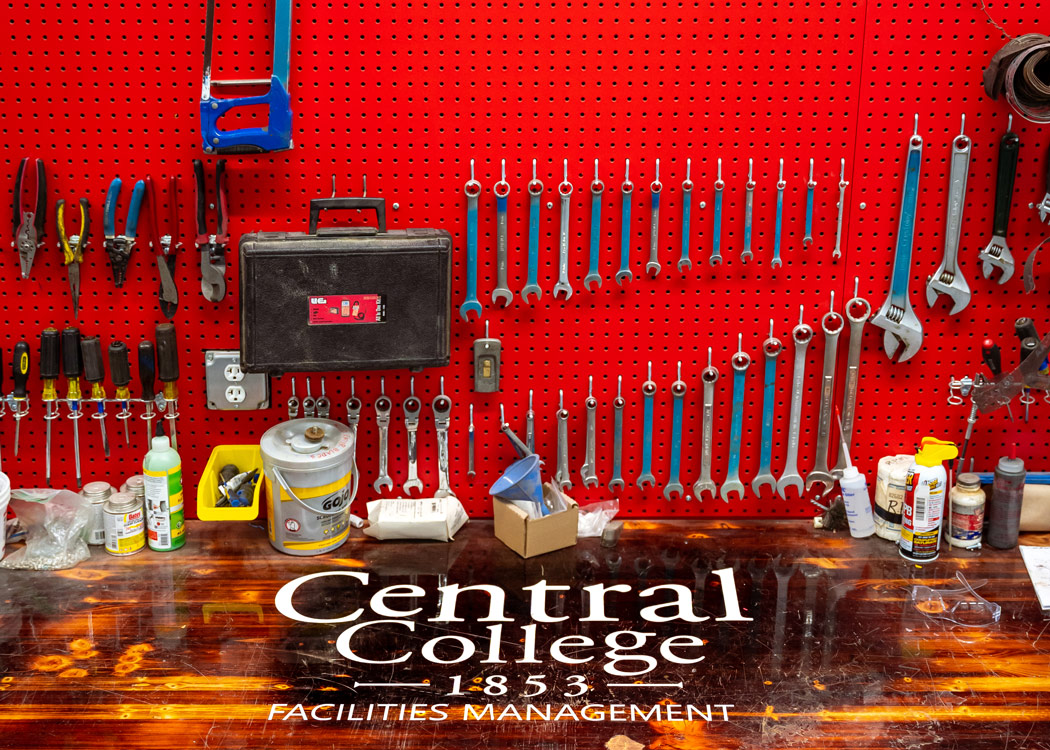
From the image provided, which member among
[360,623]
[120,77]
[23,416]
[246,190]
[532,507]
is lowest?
[360,623]

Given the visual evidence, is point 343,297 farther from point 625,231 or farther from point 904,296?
point 904,296

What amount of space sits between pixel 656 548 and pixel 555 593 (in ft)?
1.05

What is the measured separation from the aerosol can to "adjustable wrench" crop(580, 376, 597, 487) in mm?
719

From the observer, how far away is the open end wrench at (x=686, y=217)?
2441 millimetres

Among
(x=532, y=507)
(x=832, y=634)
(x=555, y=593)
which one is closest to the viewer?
(x=832, y=634)

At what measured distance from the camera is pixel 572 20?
2.37m

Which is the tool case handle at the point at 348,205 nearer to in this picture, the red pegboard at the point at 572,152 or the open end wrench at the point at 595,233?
the red pegboard at the point at 572,152

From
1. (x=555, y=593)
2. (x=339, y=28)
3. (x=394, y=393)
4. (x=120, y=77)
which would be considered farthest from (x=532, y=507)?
(x=120, y=77)

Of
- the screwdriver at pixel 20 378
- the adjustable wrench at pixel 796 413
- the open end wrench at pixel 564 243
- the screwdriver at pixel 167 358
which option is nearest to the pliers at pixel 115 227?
the screwdriver at pixel 167 358

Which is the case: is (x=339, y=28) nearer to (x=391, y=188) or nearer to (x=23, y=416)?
(x=391, y=188)

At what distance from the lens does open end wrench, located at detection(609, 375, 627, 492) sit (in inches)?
102

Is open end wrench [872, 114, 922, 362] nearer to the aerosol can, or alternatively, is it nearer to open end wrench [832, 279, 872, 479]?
open end wrench [832, 279, 872, 479]

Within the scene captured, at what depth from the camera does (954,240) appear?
2.46m

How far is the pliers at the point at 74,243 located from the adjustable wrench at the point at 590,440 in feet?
3.91
